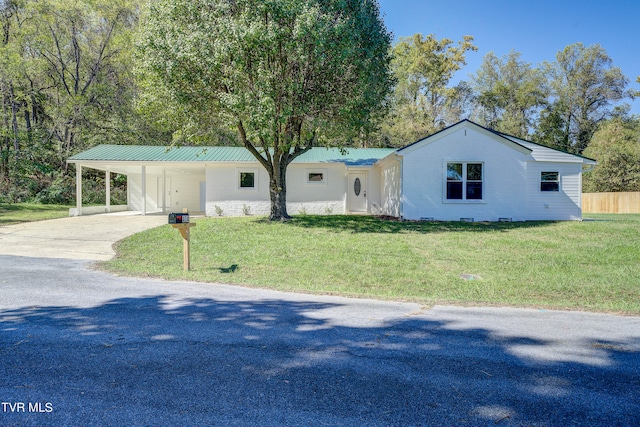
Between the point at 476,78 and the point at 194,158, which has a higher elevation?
the point at 476,78

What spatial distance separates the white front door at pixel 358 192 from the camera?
19953 mm

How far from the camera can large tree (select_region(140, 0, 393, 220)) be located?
1170 centimetres

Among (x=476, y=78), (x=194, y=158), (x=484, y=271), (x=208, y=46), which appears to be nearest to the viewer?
(x=484, y=271)

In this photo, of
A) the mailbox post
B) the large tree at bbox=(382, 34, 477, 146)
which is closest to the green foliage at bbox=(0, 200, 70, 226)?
the mailbox post

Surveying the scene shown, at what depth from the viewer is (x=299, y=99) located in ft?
43.8

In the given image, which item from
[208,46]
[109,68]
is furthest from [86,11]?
[208,46]

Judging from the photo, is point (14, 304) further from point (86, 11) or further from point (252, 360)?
point (86, 11)

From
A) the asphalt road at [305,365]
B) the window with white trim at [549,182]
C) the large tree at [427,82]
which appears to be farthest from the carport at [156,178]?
the large tree at [427,82]

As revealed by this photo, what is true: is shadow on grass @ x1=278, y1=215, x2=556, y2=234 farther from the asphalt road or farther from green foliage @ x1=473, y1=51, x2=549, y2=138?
green foliage @ x1=473, y1=51, x2=549, y2=138

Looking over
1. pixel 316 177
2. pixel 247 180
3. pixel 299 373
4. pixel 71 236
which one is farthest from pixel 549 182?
pixel 71 236

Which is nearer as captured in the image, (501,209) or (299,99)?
(299,99)

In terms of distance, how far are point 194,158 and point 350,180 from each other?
7773mm

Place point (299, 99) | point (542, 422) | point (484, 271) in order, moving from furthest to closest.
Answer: point (299, 99)
point (484, 271)
point (542, 422)

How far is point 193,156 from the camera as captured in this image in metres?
19.6
